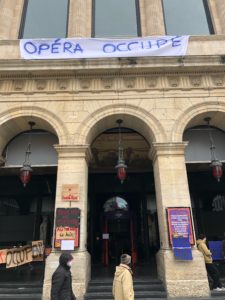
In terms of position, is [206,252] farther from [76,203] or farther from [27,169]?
[27,169]

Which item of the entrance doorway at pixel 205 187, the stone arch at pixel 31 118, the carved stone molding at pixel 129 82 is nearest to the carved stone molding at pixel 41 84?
the stone arch at pixel 31 118

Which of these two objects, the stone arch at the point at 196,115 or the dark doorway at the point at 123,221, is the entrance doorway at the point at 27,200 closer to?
the dark doorway at the point at 123,221

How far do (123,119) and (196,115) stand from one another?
291cm

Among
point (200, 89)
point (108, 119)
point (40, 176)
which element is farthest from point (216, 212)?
point (40, 176)

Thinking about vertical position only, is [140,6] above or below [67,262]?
above

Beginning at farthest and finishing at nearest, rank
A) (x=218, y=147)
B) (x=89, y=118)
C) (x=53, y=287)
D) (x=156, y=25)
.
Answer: (x=156, y=25) → (x=218, y=147) → (x=89, y=118) → (x=53, y=287)

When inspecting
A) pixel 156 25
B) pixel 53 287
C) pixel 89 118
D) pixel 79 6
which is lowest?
pixel 53 287

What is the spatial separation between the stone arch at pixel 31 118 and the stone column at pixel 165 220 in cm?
368

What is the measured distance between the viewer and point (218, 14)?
13.7m

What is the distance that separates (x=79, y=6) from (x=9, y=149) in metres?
8.05

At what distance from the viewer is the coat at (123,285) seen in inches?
180

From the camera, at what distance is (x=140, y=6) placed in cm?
1401

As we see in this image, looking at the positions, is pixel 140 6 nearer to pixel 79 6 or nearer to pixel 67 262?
pixel 79 6

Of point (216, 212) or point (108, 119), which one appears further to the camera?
point (216, 212)
